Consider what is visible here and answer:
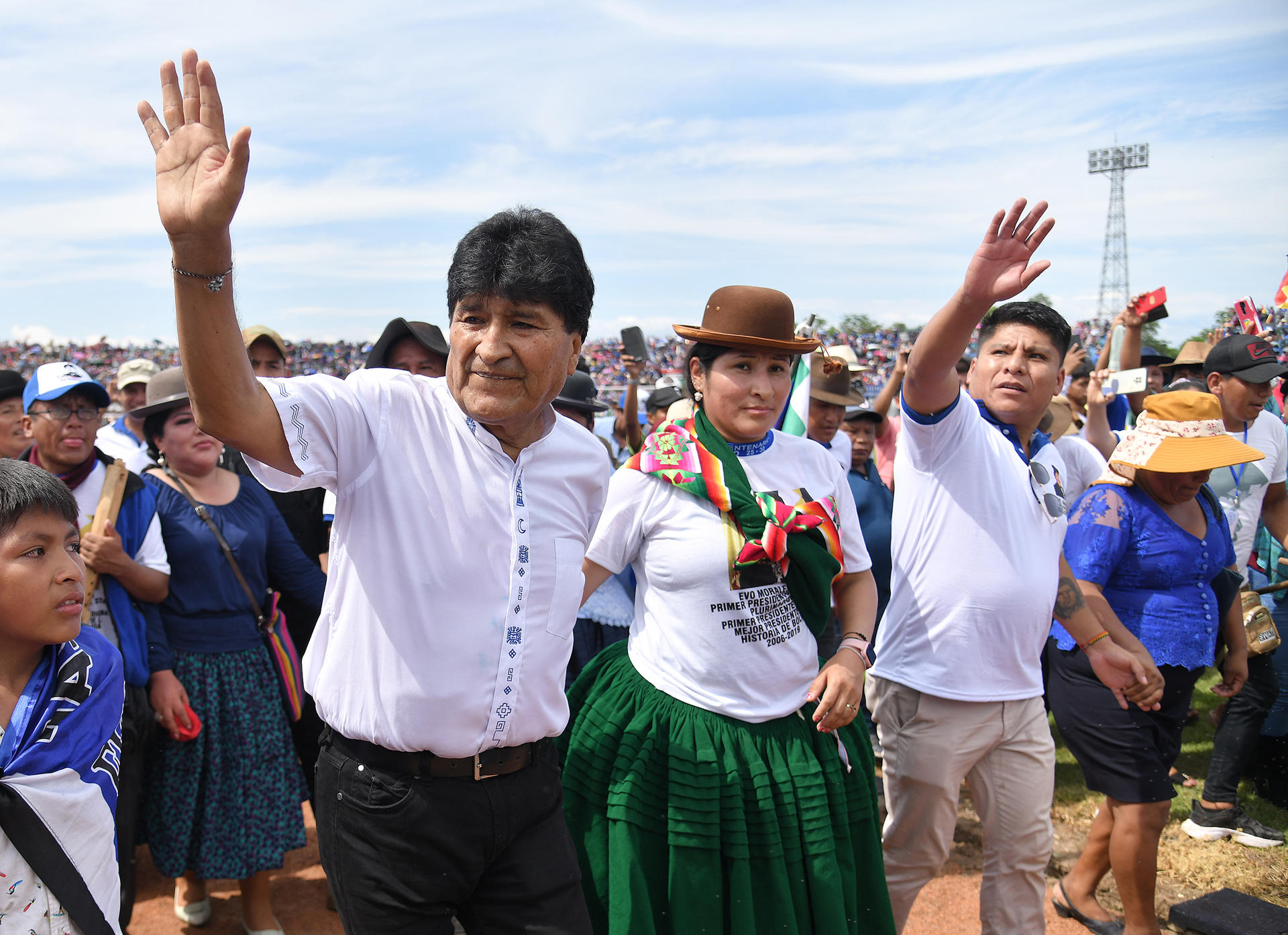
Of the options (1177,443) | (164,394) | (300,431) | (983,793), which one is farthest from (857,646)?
(164,394)

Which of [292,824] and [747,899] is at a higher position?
[747,899]

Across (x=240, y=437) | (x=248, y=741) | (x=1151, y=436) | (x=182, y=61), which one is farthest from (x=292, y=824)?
(x=1151, y=436)

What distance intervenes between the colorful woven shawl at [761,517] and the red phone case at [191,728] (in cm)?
185

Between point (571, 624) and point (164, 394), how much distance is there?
2.31 meters

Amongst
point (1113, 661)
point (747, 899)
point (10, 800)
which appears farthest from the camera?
point (1113, 661)

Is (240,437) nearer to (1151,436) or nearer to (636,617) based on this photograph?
(636,617)

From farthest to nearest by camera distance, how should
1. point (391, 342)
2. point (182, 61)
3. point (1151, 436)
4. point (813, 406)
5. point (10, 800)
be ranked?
point (813, 406), point (391, 342), point (1151, 436), point (10, 800), point (182, 61)

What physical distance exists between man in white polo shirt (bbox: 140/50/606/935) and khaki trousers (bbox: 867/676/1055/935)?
1455 mm

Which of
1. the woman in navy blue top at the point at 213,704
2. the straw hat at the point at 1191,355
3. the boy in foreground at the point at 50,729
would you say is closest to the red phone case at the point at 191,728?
the woman in navy blue top at the point at 213,704

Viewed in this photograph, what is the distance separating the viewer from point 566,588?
2072 millimetres

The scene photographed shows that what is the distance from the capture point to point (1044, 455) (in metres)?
3.24

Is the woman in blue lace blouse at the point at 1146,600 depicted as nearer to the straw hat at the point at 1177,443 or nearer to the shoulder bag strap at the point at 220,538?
the straw hat at the point at 1177,443

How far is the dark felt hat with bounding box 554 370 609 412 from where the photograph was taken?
4516 millimetres

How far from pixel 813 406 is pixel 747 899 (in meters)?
2.98
